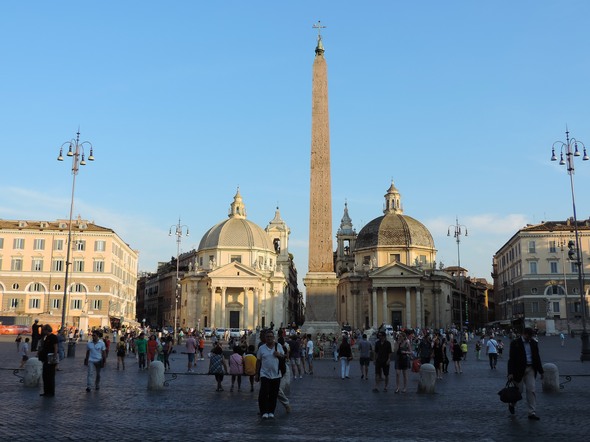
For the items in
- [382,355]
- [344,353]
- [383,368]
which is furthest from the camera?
[344,353]

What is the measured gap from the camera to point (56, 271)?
63.6 meters

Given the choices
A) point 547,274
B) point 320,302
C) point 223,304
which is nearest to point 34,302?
point 223,304

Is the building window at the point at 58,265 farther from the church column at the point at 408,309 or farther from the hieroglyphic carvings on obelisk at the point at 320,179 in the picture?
the hieroglyphic carvings on obelisk at the point at 320,179

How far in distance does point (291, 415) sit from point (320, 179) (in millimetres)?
20123

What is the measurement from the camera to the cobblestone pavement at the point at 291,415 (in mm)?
8406

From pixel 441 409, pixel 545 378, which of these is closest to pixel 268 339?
pixel 441 409

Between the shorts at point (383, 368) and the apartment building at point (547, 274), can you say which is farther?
the apartment building at point (547, 274)

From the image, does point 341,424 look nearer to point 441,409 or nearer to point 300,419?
point 300,419

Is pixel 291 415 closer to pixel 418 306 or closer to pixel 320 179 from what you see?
pixel 320 179

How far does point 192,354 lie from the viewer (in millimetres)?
22094

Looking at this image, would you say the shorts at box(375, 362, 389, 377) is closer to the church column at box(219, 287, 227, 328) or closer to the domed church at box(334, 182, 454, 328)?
the domed church at box(334, 182, 454, 328)

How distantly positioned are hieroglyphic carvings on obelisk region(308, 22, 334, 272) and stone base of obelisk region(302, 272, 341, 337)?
0.49 metres

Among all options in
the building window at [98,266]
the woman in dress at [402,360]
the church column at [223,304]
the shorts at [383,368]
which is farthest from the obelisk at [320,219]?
the church column at [223,304]

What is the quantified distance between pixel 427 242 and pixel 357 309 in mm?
12031
